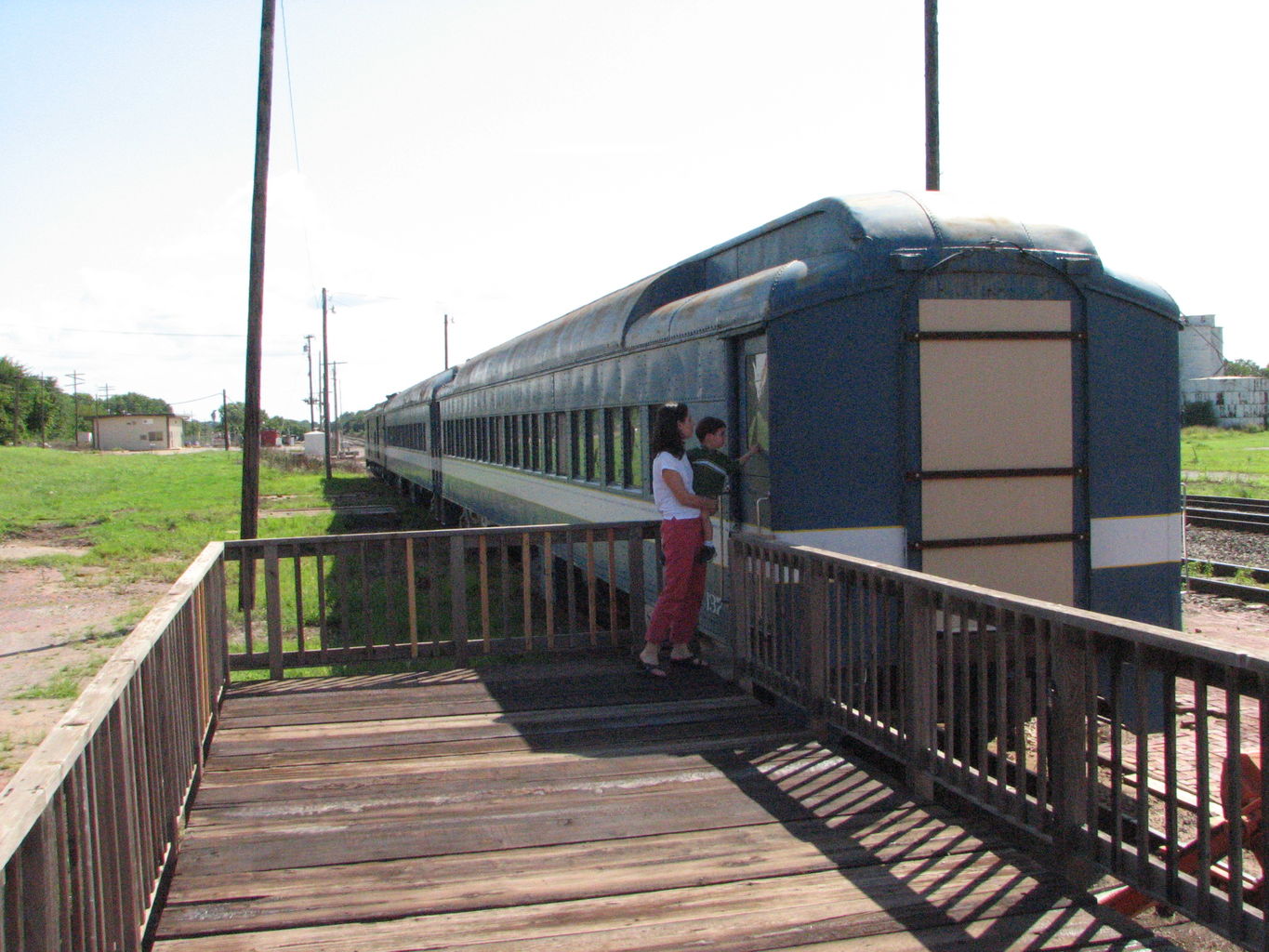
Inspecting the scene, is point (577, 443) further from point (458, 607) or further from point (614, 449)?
point (458, 607)

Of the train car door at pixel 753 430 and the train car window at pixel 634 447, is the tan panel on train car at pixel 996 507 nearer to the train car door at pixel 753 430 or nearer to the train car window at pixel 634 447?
the train car door at pixel 753 430

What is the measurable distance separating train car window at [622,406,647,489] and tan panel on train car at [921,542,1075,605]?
3.10 metres

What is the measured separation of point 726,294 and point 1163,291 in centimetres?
275

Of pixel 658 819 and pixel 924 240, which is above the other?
pixel 924 240

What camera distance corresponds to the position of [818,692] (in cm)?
605

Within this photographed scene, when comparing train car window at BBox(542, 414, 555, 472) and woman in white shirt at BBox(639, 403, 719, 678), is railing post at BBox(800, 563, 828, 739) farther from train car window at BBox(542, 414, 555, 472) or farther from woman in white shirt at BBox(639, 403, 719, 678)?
train car window at BBox(542, 414, 555, 472)

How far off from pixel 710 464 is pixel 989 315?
1.88 metres

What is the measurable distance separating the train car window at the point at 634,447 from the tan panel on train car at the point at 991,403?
120 inches

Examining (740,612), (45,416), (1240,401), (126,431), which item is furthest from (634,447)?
(126,431)

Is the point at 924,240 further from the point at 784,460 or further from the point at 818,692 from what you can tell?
the point at 818,692

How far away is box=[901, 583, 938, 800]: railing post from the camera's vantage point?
504 centimetres

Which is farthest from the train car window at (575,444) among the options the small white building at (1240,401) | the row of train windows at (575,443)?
the small white building at (1240,401)

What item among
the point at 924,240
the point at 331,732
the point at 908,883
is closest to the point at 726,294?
the point at 924,240

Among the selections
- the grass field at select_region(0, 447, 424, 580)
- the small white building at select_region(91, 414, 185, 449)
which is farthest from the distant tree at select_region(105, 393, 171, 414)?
the grass field at select_region(0, 447, 424, 580)
